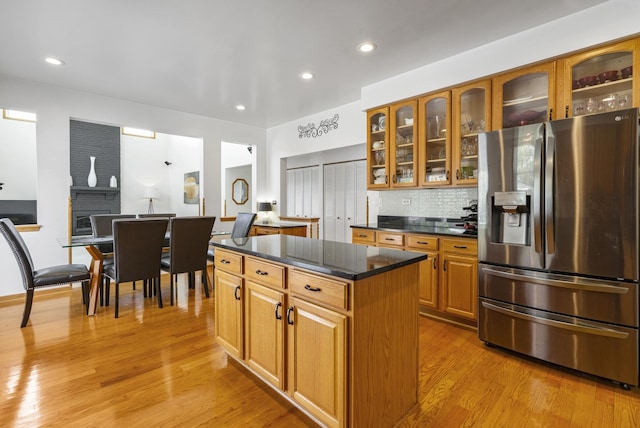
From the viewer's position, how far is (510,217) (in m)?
2.38

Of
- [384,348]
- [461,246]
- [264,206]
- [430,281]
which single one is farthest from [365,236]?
[264,206]

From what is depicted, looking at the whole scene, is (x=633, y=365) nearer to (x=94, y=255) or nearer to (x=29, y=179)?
(x=94, y=255)

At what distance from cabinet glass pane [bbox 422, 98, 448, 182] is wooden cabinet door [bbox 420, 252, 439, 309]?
2.95 ft

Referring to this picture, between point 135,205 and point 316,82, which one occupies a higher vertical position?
point 316,82

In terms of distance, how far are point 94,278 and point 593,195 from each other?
14.5 ft

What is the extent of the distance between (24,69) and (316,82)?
326 centimetres

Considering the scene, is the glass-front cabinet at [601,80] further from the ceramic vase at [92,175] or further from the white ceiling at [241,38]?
the ceramic vase at [92,175]

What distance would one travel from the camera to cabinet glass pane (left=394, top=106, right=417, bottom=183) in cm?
360

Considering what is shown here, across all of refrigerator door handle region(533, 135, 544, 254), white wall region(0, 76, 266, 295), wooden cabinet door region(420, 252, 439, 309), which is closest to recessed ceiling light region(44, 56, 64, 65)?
white wall region(0, 76, 266, 295)

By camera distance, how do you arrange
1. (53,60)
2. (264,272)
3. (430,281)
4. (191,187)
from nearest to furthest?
1. (264,272)
2. (430,281)
3. (53,60)
4. (191,187)

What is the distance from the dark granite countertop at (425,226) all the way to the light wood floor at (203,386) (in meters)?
0.90

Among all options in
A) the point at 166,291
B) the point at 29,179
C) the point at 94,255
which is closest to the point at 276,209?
the point at 166,291

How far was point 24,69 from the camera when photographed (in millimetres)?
3449

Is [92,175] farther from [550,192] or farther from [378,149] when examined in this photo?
[550,192]
